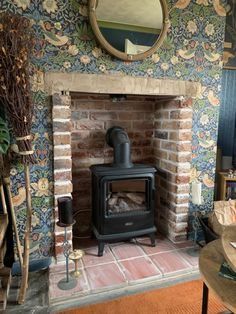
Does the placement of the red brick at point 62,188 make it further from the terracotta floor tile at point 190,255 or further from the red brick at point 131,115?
the terracotta floor tile at point 190,255

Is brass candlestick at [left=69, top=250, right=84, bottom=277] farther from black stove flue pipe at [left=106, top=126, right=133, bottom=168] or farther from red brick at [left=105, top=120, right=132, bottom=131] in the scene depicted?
red brick at [left=105, top=120, right=132, bottom=131]

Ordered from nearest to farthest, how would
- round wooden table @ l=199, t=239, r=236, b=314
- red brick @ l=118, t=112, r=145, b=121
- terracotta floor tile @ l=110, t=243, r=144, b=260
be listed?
round wooden table @ l=199, t=239, r=236, b=314
terracotta floor tile @ l=110, t=243, r=144, b=260
red brick @ l=118, t=112, r=145, b=121

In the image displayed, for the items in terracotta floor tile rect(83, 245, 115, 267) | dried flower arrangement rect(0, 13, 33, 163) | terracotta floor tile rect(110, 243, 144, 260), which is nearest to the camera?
dried flower arrangement rect(0, 13, 33, 163)

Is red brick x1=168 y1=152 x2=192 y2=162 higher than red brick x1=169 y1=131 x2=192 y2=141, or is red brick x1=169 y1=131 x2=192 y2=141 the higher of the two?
red brick x1=169 y1=131 x2=192 y2=141

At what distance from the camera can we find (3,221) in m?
1.60

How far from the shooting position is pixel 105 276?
1.78 meters

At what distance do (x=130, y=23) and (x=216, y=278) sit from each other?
172cm

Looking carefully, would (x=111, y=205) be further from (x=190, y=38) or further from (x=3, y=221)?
(x=190, y=38)

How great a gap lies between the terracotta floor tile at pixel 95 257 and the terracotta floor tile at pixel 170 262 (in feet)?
1.14

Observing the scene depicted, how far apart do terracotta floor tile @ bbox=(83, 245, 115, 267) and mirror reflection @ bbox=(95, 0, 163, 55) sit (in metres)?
1.61

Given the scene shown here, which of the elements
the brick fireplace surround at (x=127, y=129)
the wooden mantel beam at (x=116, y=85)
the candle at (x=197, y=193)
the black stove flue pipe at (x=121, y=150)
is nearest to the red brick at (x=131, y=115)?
the brick fireplace surround at (x=127, y=129)

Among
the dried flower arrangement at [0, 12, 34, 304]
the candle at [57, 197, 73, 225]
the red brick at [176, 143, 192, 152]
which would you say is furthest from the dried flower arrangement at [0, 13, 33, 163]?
the red brick at [176, 143, 192, 152]

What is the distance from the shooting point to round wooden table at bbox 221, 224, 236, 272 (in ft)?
3.48

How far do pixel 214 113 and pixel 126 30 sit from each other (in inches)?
39.8
